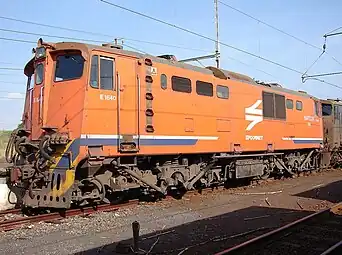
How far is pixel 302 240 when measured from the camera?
311 inches

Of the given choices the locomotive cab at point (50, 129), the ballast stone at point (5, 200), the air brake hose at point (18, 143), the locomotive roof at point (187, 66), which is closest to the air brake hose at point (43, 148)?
the locomotive cab at point (50, 129)

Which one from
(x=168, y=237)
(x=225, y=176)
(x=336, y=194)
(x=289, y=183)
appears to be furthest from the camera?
(x=289, y=183)

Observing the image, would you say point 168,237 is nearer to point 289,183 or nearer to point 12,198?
point 12,198

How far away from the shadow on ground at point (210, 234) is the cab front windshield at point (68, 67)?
4092 mm

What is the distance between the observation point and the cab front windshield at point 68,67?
10.5 m

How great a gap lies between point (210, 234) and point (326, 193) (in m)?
7.64

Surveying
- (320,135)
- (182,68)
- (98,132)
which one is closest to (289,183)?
(320,135)

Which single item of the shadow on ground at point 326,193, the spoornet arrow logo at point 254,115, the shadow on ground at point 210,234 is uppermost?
the spoornet arrow logo at point 254,115

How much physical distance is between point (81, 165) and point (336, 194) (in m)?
8.92

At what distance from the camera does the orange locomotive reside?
10070mm

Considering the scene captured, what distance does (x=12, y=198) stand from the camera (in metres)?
12.7

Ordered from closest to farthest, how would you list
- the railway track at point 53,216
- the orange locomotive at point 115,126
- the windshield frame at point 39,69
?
the railway track at point 53,216 → the orange locomotive at point 115,126 → the windshield frame at point 39,69

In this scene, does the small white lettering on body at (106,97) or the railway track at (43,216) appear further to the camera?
the small white lettering on body at (106,97)

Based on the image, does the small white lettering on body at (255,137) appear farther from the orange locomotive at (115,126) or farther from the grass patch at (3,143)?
the grass patch at (3,143)
